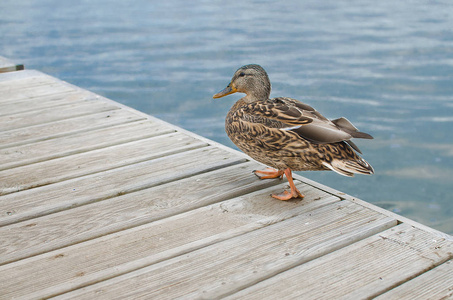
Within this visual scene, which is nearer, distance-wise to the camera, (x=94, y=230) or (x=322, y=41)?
(x=94, y=230)

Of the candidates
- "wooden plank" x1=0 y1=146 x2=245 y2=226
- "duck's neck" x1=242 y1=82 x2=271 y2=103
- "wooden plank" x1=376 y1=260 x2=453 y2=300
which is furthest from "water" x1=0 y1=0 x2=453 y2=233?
"wooden plank" x1=376 y1=260 x2=453 y2=300

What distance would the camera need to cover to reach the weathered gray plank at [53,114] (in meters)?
3.89

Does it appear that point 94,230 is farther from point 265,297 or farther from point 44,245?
point 265,297

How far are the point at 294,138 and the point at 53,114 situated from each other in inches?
83.9

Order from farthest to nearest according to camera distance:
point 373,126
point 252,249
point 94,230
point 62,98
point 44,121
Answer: point 373,126 → point 62,98 → point 44,121 → point 94,230 → point 252,249

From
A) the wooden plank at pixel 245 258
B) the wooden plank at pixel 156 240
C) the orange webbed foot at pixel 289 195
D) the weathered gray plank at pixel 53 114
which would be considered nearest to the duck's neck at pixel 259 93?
the wooden plank at pixel 156 240

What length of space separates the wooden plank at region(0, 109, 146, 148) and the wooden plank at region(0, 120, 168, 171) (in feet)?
0.21

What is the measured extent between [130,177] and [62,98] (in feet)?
5.94

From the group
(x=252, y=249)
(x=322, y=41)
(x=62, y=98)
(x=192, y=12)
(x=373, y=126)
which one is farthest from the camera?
(x=192, y=12)

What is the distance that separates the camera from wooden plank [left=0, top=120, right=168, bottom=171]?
10.6 feet

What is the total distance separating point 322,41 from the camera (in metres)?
9.69

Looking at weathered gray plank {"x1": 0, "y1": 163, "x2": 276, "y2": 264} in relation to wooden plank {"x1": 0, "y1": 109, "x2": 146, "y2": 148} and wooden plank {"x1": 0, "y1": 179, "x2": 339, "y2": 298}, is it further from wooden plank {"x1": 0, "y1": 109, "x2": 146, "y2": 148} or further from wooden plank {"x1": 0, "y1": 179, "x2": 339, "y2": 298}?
wooden plank {"x1": 0, "y1": 109, "x2": 146, "y2": 148}

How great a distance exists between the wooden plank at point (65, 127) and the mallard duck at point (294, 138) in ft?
4.09

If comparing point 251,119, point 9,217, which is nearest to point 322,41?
point 251,119
